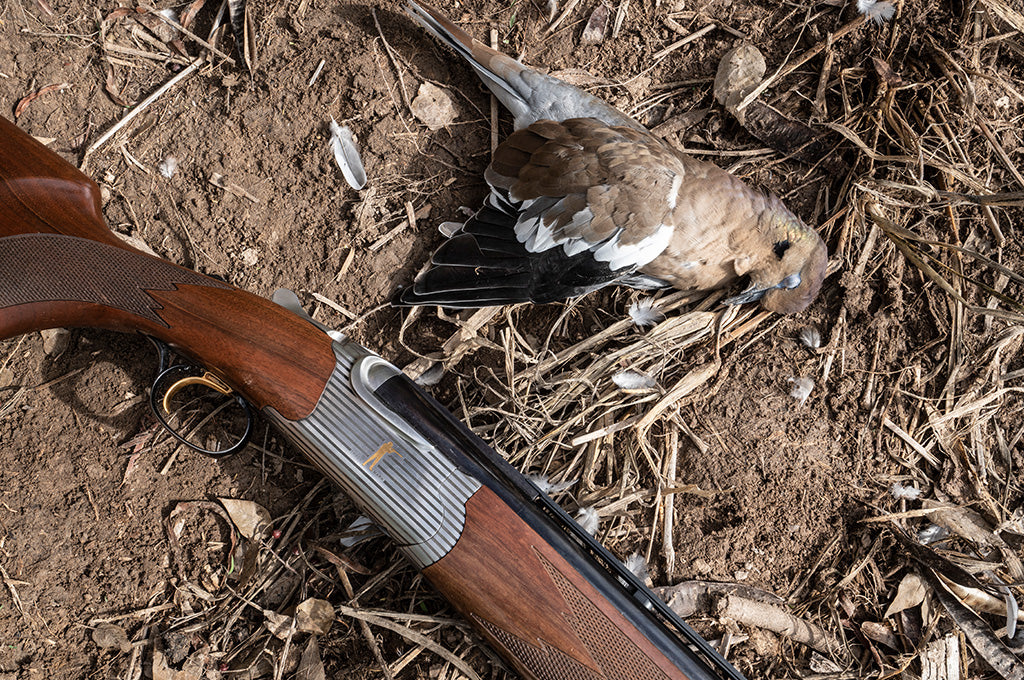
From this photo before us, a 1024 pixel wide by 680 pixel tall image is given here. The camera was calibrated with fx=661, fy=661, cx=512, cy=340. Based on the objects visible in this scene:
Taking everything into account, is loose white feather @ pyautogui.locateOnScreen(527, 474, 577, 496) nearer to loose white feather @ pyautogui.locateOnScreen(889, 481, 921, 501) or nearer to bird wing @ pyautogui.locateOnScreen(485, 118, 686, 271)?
bird wing @ pyautogui.locateOnScreen(485, 118, 686, 271)

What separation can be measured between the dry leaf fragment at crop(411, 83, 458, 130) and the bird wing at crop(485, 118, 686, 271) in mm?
393

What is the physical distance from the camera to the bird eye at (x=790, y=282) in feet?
7.50

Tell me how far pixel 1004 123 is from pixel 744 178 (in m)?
0.95

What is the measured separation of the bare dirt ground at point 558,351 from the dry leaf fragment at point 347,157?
0.13 ft

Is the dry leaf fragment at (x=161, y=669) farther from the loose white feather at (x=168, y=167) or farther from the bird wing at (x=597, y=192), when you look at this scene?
the bird wing at (x=597, y=192)

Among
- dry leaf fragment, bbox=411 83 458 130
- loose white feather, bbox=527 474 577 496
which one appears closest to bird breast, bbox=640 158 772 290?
loose white feather, bbox=527 474 577 496

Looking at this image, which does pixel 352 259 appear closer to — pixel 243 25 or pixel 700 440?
pixel 243 25

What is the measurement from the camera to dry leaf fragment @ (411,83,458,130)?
242 centimetres

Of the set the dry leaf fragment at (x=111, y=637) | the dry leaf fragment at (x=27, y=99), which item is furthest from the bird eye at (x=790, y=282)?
the dry leaf fragment at (x=27, y=99)

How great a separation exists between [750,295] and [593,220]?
66cm

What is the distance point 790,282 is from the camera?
2.29 m

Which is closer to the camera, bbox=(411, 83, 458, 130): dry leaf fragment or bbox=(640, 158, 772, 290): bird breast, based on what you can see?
bbox=(640, 158, 772, 290): bird breast

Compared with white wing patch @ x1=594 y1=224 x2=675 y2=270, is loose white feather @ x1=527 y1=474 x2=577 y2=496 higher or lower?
lower

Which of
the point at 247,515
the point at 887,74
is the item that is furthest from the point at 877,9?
the point at 247,515
